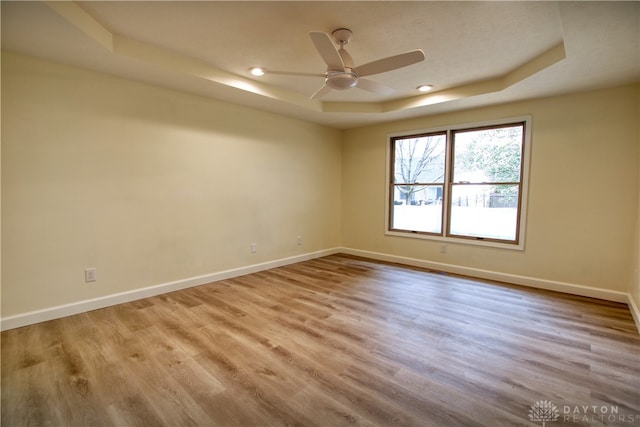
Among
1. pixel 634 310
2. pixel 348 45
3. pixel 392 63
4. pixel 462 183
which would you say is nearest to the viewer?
pixel 392 63

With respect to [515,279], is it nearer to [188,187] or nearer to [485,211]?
[485,211]

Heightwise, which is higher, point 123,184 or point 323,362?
point 123,184

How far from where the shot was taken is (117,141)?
3008mm

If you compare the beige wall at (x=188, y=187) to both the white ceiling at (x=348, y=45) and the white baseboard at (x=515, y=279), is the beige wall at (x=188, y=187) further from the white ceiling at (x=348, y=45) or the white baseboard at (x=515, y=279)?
the white ceiling at (x=348, y=45)

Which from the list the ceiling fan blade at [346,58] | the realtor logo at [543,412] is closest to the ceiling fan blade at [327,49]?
the ceiling fan blade at [346,58]

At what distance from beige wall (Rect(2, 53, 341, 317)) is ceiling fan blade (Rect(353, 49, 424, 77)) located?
7.07 ft

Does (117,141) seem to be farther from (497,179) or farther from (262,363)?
(497,179)

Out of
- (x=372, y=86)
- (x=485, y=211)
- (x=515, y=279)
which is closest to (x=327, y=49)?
(x=372, y=86)

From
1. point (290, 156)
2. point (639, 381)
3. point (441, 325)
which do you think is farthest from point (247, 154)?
point (639, 381)

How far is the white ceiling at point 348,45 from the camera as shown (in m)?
2.07

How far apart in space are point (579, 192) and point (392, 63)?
284 centimetres

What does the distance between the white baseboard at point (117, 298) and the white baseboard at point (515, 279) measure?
2066mm

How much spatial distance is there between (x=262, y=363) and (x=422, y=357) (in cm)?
114

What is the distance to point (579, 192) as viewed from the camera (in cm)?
343
